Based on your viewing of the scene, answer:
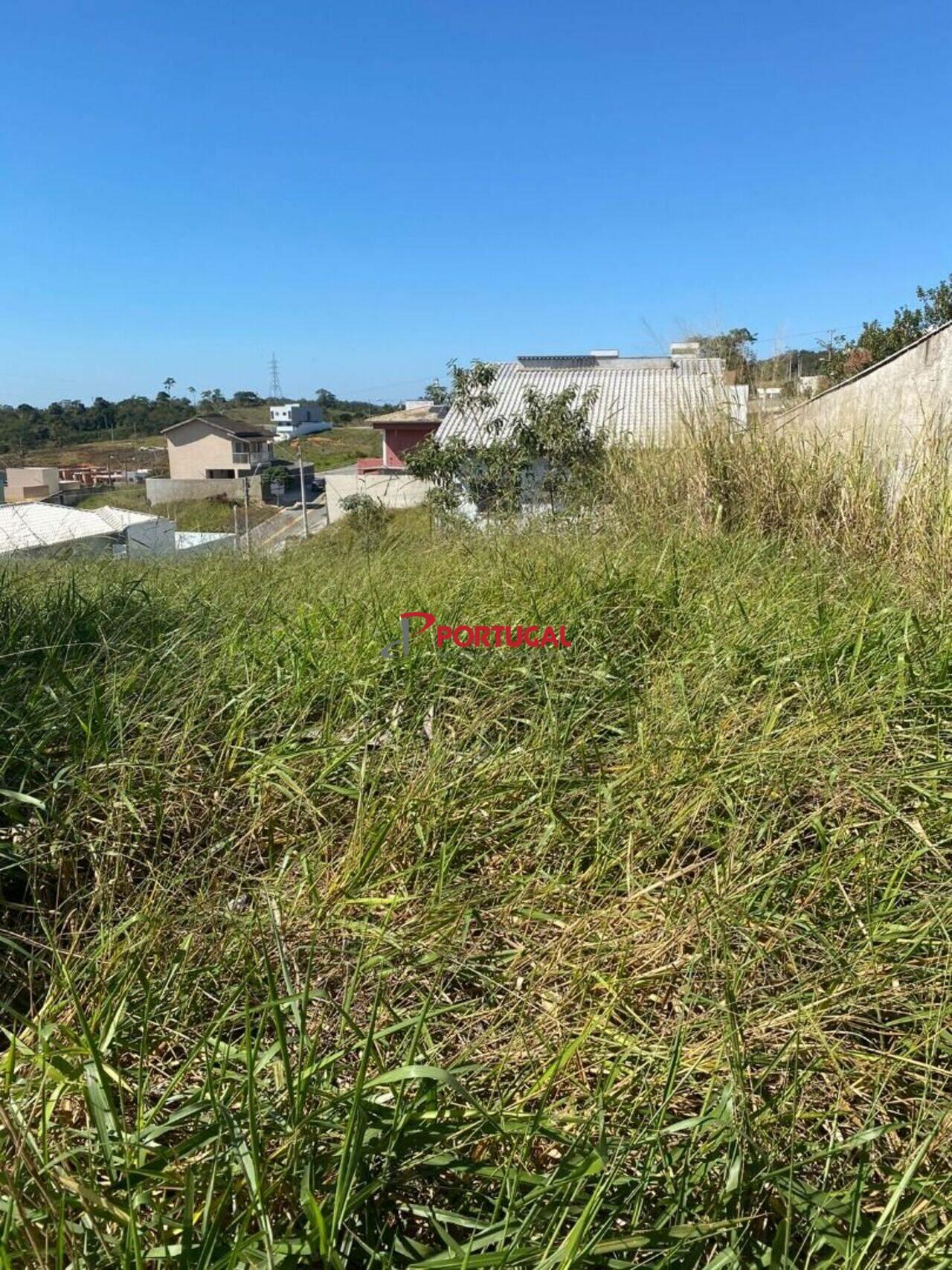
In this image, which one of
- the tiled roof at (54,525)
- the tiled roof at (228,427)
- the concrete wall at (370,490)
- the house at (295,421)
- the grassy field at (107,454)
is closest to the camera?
the tiled roof at (54,525)

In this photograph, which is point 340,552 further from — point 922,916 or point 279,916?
point 922,916

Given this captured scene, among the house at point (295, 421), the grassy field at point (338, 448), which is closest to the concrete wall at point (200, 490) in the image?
the grassy field at point (338, 448)

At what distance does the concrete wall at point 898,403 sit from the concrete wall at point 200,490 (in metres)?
25.5

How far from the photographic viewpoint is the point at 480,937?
1.29 metres

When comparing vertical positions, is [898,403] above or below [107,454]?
below

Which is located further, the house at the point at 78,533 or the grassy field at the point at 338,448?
the grassy field at the point at 338,448

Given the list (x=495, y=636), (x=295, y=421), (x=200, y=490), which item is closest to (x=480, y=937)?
(x=495, y=636)

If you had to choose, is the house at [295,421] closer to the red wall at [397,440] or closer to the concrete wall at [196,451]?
the concrete wall at [196,451]

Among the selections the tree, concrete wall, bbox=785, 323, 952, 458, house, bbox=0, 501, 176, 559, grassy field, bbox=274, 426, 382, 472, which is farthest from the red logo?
grassy field, bbox=274, 426, 382, 472

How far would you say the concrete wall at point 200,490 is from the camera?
28.3m

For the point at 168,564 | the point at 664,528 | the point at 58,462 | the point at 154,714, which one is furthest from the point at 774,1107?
the point at 58,462

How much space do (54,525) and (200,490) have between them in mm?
26018

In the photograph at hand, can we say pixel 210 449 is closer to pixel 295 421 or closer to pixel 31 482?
pixel 295 421

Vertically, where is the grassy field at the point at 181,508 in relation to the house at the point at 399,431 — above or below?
below
